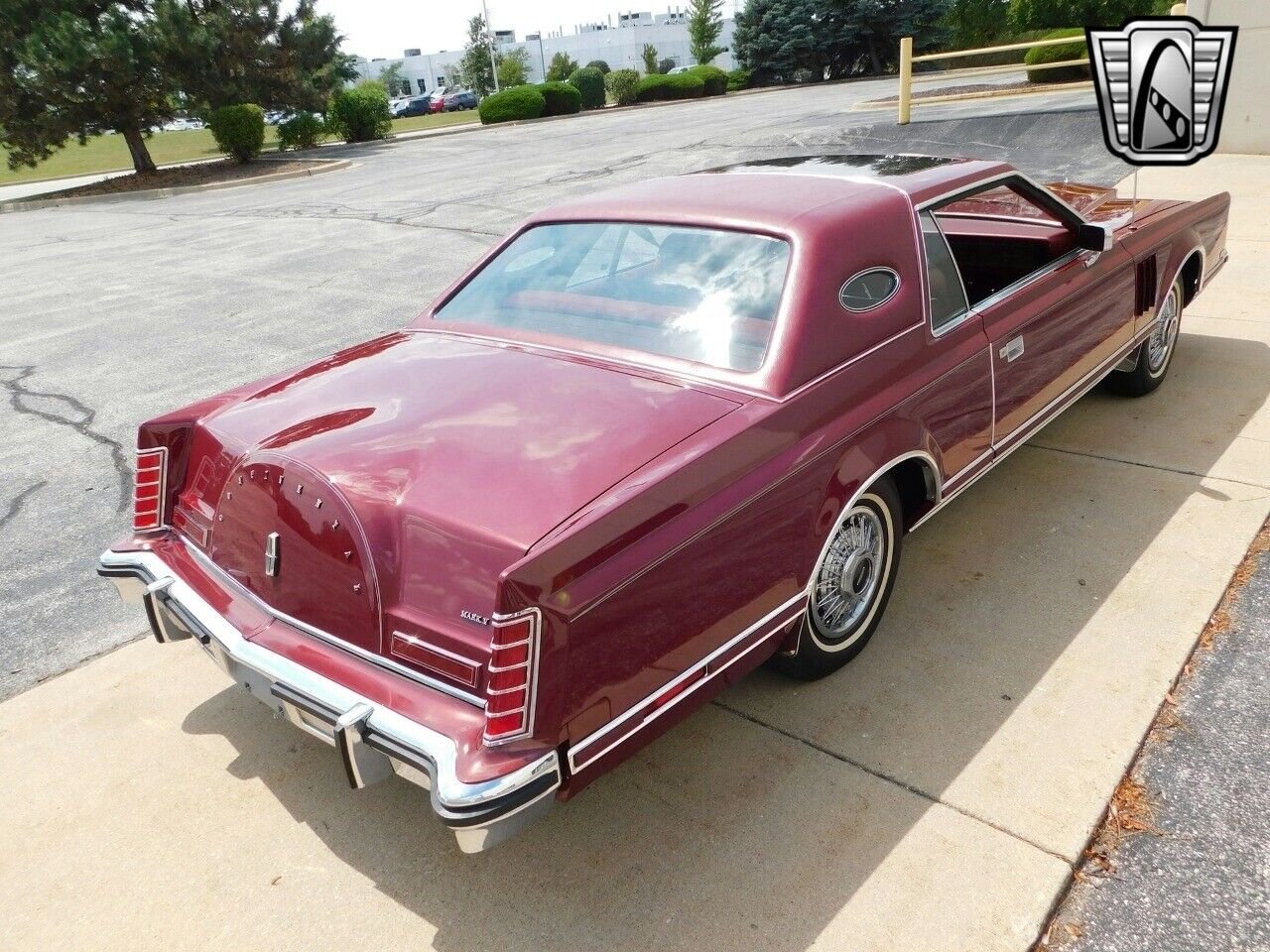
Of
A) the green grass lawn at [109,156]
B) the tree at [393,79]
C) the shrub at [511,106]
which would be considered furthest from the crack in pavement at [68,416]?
the tree at [393,79]

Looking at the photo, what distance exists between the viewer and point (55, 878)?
8.80 ft

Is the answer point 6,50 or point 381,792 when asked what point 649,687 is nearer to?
point 381,792

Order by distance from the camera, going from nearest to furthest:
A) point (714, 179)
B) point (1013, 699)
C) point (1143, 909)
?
1. point (1143, 909)
2. point (1013, 699)
3. point (714, 179)

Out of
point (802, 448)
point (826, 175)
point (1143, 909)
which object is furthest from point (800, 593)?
point (826, 175)

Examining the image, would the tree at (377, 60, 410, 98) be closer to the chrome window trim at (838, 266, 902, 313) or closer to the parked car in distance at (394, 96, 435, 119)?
the parked car in distance at (394, 96, 435, 119)

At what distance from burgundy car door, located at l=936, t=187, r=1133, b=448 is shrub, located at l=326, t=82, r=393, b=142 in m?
27.0

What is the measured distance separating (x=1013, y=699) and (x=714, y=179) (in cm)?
212

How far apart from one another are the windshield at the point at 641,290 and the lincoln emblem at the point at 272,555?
3.79 ft

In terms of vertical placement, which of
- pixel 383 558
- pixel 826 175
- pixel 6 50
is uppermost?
pixel 6 50

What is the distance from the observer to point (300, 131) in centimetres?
2742

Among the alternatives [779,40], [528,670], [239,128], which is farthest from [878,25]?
[528,670]

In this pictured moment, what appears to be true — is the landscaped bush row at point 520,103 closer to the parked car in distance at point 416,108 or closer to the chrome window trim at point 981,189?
the parked car in distance at point 416,108

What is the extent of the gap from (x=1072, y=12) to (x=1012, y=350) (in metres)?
33.8

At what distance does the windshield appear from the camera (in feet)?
9.88
